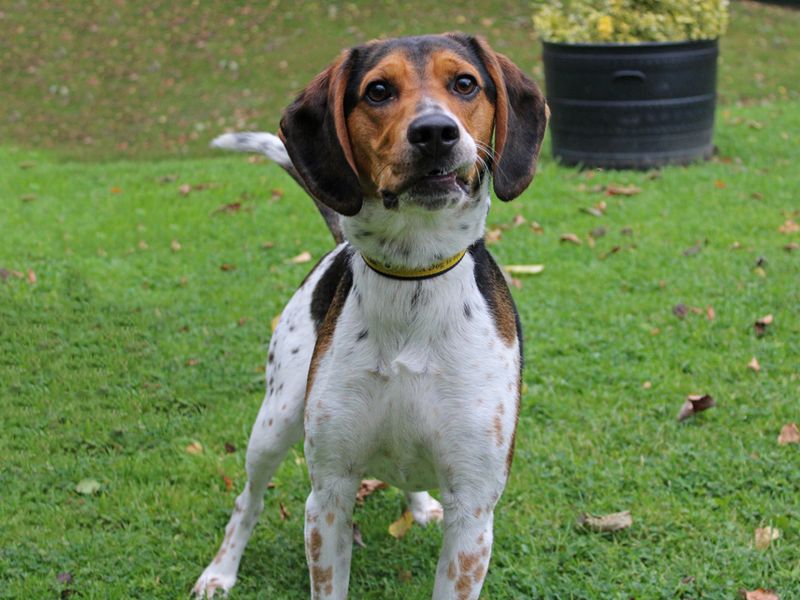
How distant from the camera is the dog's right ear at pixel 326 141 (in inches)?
112

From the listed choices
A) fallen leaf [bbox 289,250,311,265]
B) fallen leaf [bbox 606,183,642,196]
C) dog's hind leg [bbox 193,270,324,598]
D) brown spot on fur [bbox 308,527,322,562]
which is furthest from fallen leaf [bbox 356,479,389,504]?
fallen leaf [bbox 606,183,642,196]

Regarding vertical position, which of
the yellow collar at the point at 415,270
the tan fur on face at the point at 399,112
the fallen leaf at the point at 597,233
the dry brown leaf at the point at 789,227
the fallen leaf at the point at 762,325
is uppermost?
the tan fur on face at the point at 399,112

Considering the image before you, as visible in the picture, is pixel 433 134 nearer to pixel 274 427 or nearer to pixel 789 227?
pixel 274 427

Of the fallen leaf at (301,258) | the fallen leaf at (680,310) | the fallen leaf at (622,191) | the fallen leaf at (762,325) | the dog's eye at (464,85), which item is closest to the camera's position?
the dog's eye at (464,85)

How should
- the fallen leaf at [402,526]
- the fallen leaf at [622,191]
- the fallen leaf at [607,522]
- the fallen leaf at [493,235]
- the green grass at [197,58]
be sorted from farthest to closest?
the green grass at [197,58] → the fallen leaf at [622,191] → the fallen leaf at [493,235] → the fallen leaf at [402,526] → the fallen leaf at [607,522]

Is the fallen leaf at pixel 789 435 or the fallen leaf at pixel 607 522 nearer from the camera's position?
the fallen leaf at pixel 607 522

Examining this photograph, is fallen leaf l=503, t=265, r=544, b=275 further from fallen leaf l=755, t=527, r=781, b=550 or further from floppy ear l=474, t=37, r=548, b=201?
floppy ear l=474, t=37, r=548, b=201

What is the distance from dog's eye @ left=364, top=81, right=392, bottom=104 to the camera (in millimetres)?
2750

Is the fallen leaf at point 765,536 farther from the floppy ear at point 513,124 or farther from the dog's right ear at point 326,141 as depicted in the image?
the dog's right ear at point 326,141

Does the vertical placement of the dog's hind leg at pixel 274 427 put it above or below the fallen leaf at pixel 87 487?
above

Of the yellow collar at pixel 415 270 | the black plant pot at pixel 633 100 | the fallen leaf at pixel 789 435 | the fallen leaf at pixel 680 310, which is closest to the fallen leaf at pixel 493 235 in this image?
the fallen leaf at pixel 680 310

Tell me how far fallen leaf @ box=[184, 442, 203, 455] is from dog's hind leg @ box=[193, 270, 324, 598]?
0.84 meters

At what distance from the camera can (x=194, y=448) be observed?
15.5 feet

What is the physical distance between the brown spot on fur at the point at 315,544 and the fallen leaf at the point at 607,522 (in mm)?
1336
